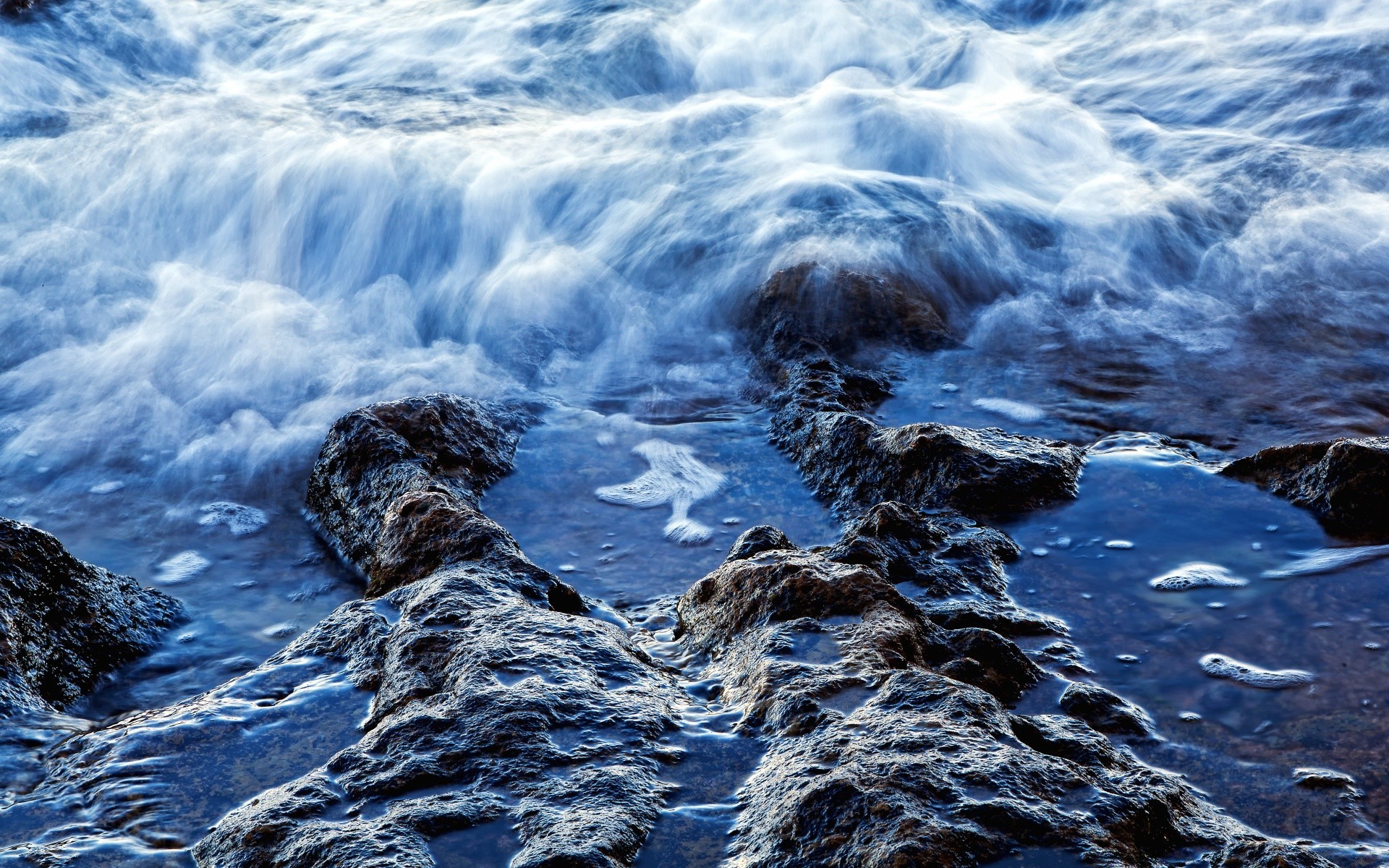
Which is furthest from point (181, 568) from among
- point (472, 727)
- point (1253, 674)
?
point (1253, 674)

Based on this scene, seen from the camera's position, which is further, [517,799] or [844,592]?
[844,592]

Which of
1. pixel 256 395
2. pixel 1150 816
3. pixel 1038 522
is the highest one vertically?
pixel 1150 816

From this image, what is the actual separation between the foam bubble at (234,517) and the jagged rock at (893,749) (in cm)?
230

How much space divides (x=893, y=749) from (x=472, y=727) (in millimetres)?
920

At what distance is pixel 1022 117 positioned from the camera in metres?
8.46

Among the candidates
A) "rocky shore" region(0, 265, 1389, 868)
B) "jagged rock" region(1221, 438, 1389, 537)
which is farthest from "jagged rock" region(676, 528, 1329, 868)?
"jagged rock" region(1221, 438, 1389, 537)

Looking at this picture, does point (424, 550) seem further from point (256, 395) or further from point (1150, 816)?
point (256, 395)

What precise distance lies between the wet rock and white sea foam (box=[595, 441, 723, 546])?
159 cm

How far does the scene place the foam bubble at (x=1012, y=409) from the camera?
16.2ft

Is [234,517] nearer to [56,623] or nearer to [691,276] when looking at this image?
[56,623]

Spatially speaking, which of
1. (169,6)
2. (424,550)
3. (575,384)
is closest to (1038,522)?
(424,550)

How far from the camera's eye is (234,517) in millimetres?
4645

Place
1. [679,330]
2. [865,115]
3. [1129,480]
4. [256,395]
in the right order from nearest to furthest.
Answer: [1129,480] < [256,395] < [679,330] < [865,115]

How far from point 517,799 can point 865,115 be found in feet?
22.7
